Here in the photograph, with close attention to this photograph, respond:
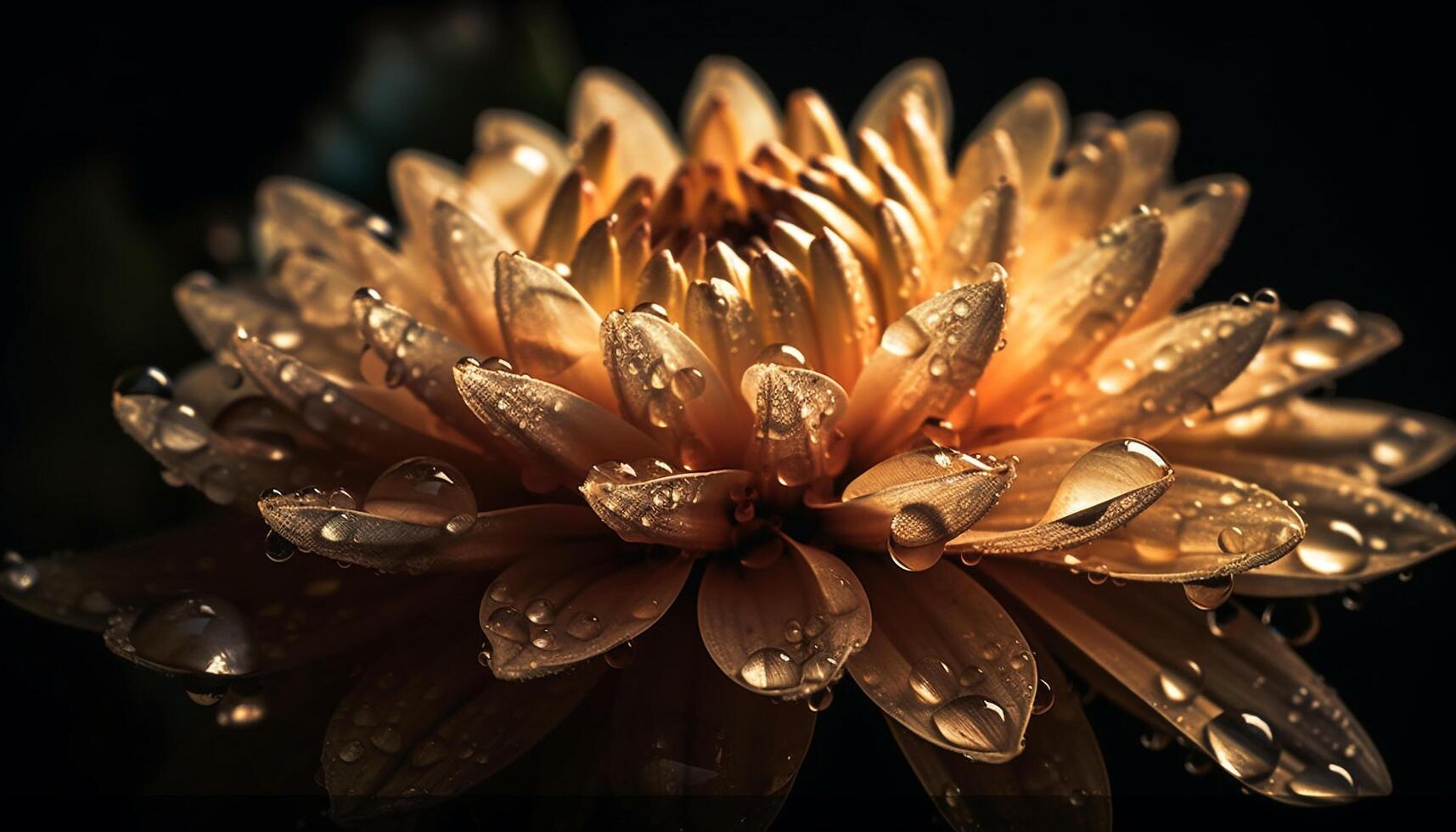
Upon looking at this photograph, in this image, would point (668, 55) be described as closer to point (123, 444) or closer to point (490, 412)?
point (123, 444)

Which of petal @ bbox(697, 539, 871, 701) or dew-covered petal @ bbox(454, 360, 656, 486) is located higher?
dew-covered petal @ bbox(454, 360, 656, 486)

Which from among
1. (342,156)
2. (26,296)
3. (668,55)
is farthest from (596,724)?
(668,55)

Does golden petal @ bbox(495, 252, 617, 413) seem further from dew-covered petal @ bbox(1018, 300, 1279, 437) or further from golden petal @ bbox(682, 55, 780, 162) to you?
golden petal @ bbox(682, 55, 780, 162)

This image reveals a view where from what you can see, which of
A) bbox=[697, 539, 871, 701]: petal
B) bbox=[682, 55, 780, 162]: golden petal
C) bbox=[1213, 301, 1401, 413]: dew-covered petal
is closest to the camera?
bbox=[697, 539, 871, 701]: petal

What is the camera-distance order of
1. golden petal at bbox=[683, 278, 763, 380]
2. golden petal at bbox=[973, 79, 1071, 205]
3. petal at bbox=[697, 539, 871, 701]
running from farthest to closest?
golden petal at bbox=[973, 79, 1071, 205] < golden petal at bbox=[683, 278, 763, 380] < petal at bbox=[697, 539, 871, 701]

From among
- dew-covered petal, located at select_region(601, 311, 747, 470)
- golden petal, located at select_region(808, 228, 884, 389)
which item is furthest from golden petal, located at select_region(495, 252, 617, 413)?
golden petal, located at select_region(808, 228, 884, 389)

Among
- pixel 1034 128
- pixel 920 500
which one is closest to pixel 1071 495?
pixel 920 500

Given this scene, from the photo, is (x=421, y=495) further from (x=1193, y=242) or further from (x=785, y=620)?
(x=1193, y=242)
